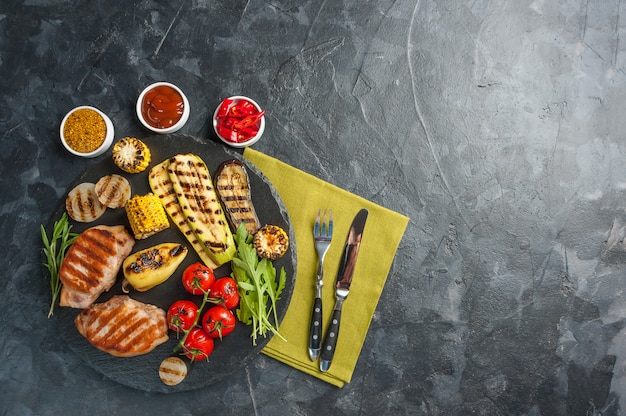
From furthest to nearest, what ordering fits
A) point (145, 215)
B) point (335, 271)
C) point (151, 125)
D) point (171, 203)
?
point (335, 271) < point (151, 125) < point (171, 203) < point (145, 215)

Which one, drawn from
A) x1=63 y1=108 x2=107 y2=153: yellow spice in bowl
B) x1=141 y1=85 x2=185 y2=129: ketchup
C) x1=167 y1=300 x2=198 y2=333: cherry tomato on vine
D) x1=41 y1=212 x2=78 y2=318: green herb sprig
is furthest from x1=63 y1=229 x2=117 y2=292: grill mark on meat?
x1=141 y1=85 x2=185 y2=129: ketchup

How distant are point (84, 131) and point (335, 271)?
2277 millimetres

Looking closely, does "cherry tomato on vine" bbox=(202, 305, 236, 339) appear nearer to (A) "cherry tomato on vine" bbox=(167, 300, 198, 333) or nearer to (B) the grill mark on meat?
(A) "cherry tomato on vine" bbox=(167, 300, 198, 333)

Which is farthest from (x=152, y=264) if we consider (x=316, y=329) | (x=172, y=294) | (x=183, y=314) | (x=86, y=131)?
(x=316, y=329)

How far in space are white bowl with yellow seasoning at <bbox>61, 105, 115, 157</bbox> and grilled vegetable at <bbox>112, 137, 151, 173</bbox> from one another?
24cm

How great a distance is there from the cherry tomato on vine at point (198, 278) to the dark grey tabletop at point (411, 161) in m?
0.93

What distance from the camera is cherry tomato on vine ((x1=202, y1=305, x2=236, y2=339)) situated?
4.03m

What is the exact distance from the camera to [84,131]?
4.32 meters

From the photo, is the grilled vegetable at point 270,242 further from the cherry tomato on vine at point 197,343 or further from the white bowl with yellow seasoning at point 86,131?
the white bowl with yellow seasoning at point 86,131

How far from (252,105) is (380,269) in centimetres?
167

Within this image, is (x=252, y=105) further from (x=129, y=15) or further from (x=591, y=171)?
(x=591, y=171)

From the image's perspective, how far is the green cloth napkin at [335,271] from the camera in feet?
14.6

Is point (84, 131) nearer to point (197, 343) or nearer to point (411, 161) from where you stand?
point (197, 343)

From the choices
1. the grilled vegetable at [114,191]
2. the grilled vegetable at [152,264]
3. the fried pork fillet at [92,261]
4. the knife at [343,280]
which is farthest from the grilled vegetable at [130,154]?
the knife at [343,280]
